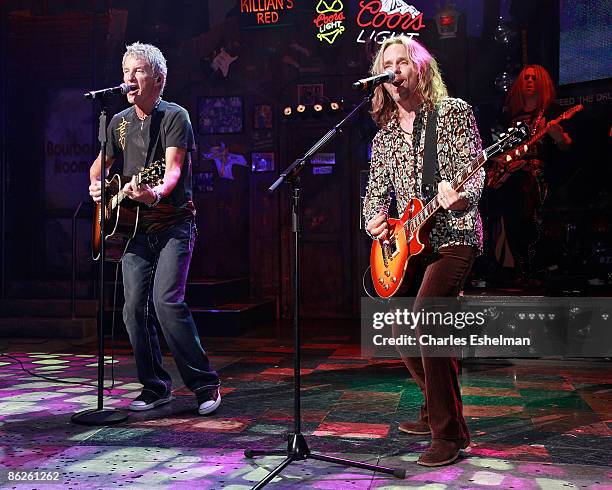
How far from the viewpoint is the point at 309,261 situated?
9.52m

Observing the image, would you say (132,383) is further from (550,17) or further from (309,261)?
(550,17)

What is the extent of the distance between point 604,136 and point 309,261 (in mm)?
4078

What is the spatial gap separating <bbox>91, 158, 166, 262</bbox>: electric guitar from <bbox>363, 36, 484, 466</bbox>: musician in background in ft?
4.11

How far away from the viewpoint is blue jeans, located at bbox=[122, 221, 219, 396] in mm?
3699

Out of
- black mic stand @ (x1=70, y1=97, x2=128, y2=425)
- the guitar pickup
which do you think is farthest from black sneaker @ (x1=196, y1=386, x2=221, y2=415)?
the guitar pickup

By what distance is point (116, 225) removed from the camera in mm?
3715

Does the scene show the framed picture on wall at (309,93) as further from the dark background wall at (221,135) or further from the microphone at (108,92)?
the microphone at (108,92)

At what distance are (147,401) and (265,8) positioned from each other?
6.62 metres

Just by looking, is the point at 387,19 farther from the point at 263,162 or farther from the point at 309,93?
the point at 263,162

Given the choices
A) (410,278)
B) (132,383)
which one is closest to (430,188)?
(410,278)

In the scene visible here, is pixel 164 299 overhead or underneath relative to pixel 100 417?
overhead

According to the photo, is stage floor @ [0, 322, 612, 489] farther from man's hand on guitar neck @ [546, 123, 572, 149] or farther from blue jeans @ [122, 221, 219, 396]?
man's hand on guitar neck @ [546, 123, 572, 149]

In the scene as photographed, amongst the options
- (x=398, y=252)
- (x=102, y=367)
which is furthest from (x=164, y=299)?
(x=398, y=252)

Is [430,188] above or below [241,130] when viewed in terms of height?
below
